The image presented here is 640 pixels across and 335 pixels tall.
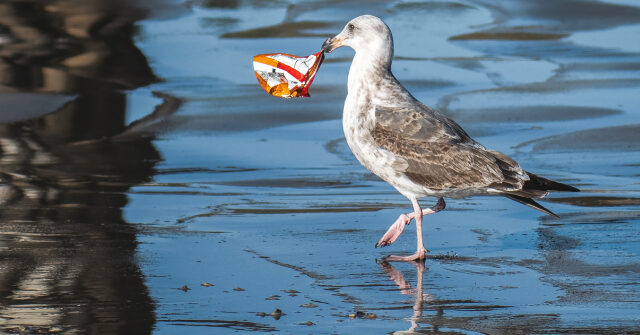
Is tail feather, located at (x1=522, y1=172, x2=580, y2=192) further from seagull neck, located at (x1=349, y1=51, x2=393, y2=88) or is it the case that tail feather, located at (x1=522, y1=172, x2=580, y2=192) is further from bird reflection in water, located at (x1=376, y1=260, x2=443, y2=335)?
seagull neck, located at (x1=349, y1=51, x2=393, y2=88)

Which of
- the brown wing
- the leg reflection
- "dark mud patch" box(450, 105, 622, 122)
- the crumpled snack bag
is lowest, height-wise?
"dark mud patch" box(450, 105, 622, 122)

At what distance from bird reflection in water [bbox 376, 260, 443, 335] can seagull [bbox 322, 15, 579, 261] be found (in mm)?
329

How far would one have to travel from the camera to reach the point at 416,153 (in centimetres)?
780

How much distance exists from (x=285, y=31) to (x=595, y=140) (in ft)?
22.9

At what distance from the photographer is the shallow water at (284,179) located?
6238 millimetres

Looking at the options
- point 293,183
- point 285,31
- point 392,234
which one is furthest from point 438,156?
point 285,31

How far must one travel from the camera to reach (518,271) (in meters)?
7.06

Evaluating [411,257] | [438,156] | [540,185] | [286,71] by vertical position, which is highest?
[286,71]

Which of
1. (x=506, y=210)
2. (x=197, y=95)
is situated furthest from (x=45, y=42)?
(x=506, y=210)

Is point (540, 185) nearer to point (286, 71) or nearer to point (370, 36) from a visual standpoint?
point (370, 36)

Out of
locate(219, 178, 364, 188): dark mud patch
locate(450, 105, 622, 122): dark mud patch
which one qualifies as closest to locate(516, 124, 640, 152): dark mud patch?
locate(450, 105, 622, 122): dark mud patch

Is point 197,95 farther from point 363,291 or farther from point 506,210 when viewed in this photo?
point 363,291

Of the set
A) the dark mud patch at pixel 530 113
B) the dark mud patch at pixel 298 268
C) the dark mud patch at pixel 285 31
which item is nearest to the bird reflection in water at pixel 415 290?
the dark mud patch at pixel 298 268

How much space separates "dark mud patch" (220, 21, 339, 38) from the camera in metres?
17.3
